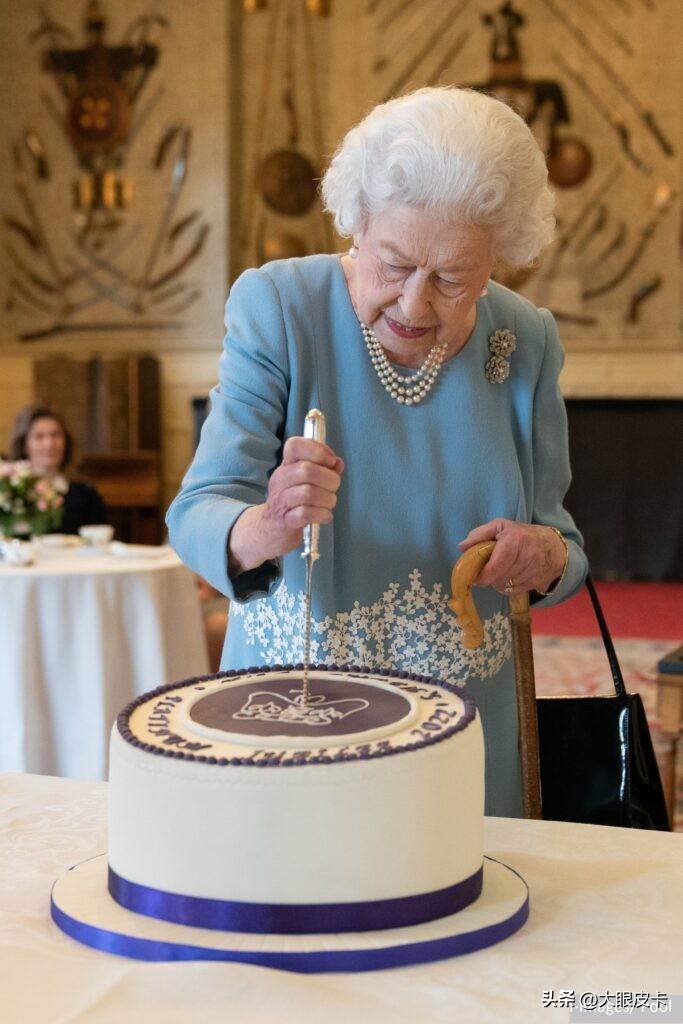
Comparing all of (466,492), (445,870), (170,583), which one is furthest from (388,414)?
(170,583)

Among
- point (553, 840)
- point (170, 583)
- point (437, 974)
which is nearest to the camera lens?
point (437, 974)

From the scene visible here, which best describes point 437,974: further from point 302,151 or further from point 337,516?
point 302,151

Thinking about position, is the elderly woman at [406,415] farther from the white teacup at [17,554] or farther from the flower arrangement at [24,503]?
the flower arrangement at [24,503]

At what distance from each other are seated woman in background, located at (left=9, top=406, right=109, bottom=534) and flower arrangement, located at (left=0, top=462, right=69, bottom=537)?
53.4 inches

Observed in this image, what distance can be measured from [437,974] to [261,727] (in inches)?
10.3

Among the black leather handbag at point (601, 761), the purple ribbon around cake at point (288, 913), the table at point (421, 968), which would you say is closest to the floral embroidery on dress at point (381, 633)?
the black leather handbag at point (601, 761)

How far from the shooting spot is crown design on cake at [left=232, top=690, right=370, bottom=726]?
47.4 inches

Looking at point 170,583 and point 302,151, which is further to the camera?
point 302,151

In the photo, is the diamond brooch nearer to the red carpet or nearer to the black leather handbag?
the black leather handbag

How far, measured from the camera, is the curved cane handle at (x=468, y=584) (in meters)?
1.59

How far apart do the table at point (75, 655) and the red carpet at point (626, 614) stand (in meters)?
3.59

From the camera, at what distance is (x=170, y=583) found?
16.0 feet

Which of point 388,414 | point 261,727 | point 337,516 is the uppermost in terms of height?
point 388,414

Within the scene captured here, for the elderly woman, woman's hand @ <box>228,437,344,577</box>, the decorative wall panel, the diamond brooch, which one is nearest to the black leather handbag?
the elderly woman
